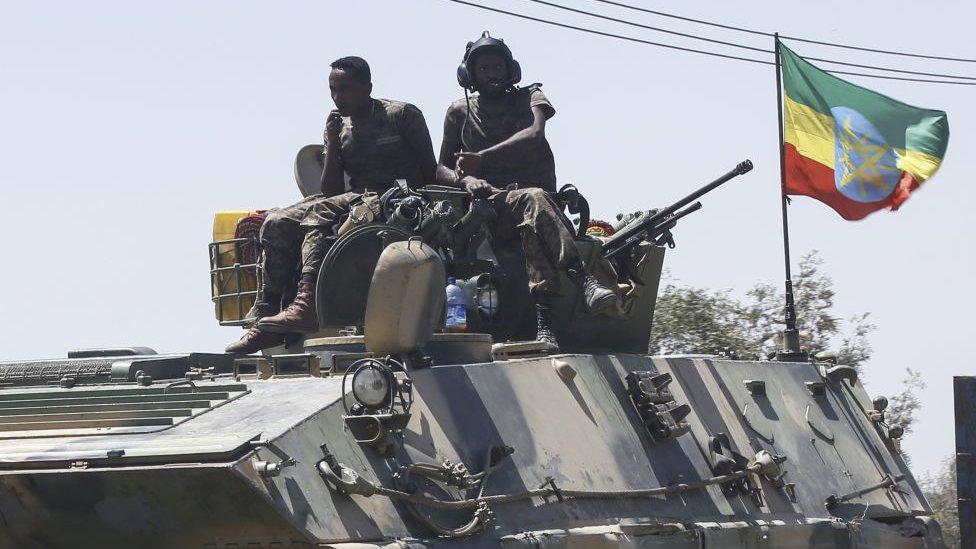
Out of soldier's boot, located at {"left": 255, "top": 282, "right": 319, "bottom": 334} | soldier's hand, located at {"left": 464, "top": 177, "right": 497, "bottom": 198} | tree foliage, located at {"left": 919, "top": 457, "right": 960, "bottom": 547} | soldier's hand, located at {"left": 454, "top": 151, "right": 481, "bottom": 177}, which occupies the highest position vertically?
soldier's hand, located at {"left": 454, "top": 151, "right": 481, "bottom": 177}

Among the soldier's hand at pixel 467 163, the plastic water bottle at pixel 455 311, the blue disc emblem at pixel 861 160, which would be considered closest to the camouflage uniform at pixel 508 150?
the soldier's hand at pixel 467 163

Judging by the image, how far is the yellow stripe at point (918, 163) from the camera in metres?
18.1

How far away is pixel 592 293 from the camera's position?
12406mm

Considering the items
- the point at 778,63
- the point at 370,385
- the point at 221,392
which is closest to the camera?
the point at 370,385

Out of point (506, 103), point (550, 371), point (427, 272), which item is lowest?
point (550, 371)

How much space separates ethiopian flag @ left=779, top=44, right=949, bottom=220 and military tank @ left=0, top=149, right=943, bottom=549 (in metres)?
3.75

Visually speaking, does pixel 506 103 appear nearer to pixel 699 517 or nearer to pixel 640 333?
pixel 640 333

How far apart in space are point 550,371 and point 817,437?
351 centimetres

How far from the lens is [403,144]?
1377 cm

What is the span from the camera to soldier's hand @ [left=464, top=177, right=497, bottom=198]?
41.4 ft

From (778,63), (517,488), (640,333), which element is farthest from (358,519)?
(778,63)

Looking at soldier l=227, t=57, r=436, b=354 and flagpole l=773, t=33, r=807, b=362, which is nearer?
soldier l=227, t=57, r=436, b=354

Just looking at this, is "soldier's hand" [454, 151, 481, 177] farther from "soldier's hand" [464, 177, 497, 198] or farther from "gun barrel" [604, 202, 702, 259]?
"gun barrel" [604, 202, 702, 259]

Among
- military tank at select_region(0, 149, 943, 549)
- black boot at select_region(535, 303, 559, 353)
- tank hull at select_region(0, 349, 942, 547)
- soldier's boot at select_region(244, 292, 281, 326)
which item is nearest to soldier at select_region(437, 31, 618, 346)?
military tank at select_region(0, 149, 943, 549)
